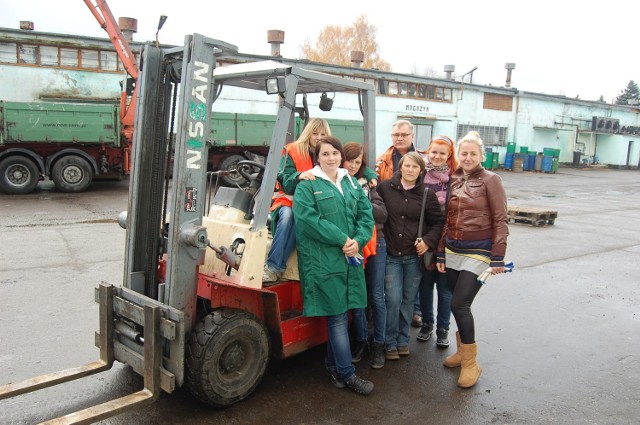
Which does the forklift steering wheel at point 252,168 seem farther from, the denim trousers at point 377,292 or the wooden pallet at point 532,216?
the wooden pallet at point 532,216

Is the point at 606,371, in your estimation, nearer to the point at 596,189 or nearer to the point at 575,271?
the point at 575,271

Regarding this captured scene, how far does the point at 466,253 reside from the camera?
4117 millimetres

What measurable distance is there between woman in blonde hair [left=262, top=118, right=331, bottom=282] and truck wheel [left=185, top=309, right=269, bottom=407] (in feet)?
1.45

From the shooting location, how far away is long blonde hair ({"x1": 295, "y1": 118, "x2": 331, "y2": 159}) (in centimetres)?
392

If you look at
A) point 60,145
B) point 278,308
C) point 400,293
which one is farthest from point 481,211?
point 60,145

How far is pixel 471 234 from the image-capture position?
409 centimetres

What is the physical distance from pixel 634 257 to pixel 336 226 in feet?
24.9

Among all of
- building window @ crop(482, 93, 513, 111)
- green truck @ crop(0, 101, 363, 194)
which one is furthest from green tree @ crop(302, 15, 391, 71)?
green truck @ crop(0, 101, 363, 194)

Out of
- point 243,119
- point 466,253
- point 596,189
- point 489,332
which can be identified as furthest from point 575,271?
point 596,189

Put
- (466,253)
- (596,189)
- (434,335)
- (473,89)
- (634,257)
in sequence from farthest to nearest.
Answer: (473,89) → (596,189) → (634,257) → (434,335) → (466,253)

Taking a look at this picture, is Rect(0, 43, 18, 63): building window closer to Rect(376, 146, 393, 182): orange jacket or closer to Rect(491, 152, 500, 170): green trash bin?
Rect(376, 146, 393, 182): orange jacket

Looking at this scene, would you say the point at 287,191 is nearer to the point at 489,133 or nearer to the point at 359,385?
the point at 359,385

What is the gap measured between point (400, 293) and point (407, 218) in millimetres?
625

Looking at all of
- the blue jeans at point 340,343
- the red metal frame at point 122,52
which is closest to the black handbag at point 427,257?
the blue jeans at point 340,343
